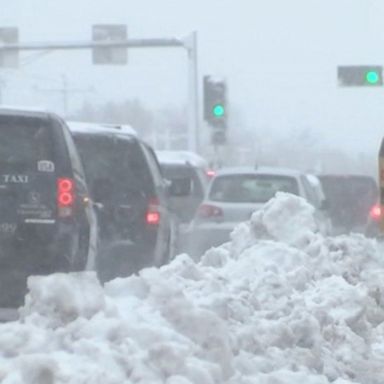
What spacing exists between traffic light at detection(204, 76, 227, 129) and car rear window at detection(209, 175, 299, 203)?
12.7m

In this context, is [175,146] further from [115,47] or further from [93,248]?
[93,248]

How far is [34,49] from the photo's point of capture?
33.6 meters

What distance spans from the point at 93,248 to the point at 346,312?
97.0 inches

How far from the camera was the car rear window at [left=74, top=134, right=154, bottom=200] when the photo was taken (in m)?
16.2

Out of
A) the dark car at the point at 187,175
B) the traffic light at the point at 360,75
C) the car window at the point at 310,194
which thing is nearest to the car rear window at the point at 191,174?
the dark car at the point at 187,175

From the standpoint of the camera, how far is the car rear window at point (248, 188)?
20.3 meters

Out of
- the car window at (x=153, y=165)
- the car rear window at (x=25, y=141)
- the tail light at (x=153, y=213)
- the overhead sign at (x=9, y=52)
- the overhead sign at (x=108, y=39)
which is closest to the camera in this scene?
the car rear window at (x=25, y=141)

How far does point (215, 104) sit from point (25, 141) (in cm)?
2167

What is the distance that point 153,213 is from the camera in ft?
52.7

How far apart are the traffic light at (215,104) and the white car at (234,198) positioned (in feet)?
40.5

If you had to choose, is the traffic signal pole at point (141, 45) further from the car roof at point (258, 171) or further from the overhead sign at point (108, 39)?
the car roof at point (258, 171)

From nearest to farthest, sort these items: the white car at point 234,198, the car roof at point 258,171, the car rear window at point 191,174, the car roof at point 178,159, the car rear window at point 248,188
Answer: the white car at point 234,198
the car rear window at point 248,188
the car roof at point 258,171
the car rear window at point 191,174
the car roof at point 178,159

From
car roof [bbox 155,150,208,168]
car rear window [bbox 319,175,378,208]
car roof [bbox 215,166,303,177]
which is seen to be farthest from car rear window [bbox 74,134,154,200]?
car rear window [bbox 319,175,378,208]

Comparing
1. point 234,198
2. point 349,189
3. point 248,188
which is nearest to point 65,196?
point 234,198
